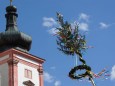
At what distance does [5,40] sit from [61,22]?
3324 cm

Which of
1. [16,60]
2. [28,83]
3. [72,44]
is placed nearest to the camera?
[72,44]

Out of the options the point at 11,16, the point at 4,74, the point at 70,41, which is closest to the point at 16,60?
the point at 4,74

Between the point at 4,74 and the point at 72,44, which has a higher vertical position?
the point at 4,74

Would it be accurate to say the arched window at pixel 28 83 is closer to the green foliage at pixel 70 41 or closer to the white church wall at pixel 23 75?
the white church wall at pixel 23 75

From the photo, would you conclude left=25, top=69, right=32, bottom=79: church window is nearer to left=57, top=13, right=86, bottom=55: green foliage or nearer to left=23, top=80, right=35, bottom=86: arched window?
left=23, top=80, right=35, bottom=86: arched window

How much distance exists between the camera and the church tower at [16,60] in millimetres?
39969

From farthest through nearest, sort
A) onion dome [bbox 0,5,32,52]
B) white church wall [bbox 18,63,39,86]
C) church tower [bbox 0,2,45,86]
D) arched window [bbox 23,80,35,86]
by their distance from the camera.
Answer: onion dome [bbox 0,5,32,52] → arched window [bbox 23,80,35,86] → white church wall [bbox 18,63,39,86] → church tower [bbox 0,2,45,86]

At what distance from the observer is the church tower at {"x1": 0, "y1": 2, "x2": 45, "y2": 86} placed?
131 feet

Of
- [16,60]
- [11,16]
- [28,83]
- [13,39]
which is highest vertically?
[11,16]

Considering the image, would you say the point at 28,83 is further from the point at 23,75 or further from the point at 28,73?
the point at 28,73

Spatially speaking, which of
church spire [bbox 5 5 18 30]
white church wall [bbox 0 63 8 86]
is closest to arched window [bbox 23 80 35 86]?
white church wall [bbox 0 63 8 86]

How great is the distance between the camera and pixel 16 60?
4041cm

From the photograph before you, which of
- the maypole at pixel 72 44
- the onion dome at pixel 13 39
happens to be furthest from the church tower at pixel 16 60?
the maypole at pixel 72 44

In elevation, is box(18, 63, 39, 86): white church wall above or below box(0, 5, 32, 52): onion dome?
below
